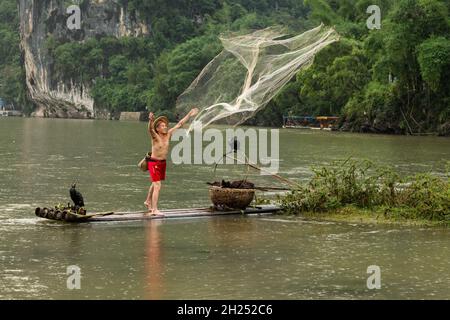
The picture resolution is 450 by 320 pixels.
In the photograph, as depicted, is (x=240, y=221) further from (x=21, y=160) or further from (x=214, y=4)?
(x=214, y=4)

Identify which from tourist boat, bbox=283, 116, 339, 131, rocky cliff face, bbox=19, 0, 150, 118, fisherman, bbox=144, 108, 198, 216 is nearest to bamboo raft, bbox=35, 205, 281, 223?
fisherman, bbox=144, 108, 198, 216

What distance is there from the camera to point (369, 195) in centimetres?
1513

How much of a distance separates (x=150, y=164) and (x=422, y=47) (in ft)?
135

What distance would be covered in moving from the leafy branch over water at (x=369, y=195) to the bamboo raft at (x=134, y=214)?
508mm

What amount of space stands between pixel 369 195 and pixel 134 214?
157 inches

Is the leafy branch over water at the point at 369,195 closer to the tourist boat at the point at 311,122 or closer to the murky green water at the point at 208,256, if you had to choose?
the murky green water at the point at 208,256

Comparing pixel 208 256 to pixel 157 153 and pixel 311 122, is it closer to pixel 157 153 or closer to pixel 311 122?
pixel 157 153

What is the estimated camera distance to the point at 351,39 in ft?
241

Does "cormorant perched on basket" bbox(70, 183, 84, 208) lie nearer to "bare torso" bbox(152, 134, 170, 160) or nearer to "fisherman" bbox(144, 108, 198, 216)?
"fisherman" bbox(144, 108, 198, 216)

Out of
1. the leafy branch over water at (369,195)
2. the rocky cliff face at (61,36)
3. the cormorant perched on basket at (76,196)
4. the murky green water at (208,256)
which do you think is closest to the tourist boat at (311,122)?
the rocky cliff face at (61,36)

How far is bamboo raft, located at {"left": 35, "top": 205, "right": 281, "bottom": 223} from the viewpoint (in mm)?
13352

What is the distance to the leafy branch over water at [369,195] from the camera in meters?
14.3

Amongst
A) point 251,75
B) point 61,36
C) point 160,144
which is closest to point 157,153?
point 160,144
